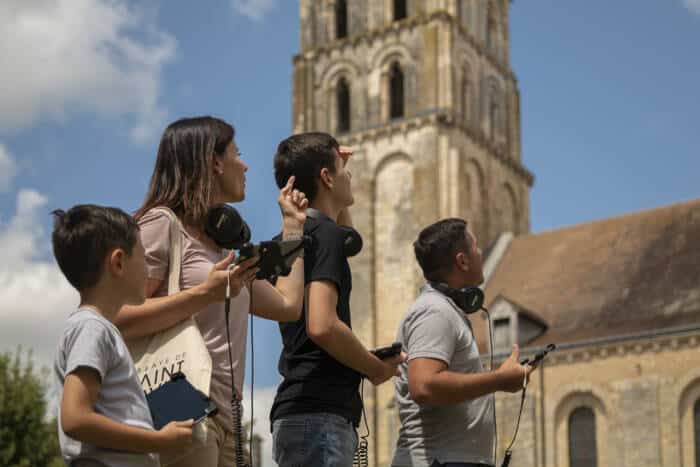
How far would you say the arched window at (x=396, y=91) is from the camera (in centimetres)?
3691

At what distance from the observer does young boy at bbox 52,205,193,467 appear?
3607mm

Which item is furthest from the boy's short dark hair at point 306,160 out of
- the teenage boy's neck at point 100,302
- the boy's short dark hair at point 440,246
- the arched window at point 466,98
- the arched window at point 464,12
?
the arched window at point 464,12

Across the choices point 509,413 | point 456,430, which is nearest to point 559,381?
point 509,413

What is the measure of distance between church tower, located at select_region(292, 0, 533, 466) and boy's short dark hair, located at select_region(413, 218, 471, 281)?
84.6 feet

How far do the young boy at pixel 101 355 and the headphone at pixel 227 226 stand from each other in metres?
0.42

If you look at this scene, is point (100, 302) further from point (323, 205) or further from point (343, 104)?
point (343, 104)

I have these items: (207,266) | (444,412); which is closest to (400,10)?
(444,412)

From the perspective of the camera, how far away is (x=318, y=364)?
Answer: 468 cm

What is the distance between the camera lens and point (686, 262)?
29.9 metres

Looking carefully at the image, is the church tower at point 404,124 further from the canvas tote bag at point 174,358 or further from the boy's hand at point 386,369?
the canvas tote bag at point 174,358

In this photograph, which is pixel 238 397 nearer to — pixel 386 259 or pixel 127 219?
pixel 127 219

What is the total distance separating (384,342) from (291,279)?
29303mm

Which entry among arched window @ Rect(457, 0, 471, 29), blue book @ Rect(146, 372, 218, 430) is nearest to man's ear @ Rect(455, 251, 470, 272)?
blue book @ Rect(146, 372, 218, 430)

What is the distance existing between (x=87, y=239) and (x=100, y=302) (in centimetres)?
22
